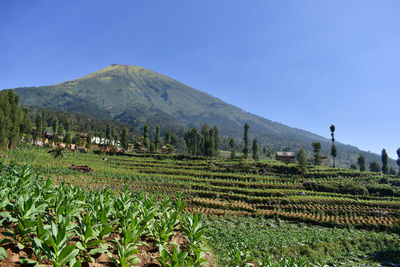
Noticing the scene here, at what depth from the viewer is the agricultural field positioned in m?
12.8

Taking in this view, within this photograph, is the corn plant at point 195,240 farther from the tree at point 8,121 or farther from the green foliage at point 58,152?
the tree at point 8,121

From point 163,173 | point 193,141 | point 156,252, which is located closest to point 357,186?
point 163,173

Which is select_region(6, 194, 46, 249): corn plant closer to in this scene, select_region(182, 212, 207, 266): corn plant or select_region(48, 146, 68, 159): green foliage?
select_region(182, 212, 207, 266): corn plant

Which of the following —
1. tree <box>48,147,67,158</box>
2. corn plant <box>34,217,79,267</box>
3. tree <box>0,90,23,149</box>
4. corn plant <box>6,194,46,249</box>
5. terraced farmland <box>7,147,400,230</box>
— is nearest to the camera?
corn plant <box>34,217,79,267</box>

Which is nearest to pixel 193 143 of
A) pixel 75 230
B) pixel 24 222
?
pixel 75 230

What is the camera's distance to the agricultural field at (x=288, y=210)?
42.0 ft

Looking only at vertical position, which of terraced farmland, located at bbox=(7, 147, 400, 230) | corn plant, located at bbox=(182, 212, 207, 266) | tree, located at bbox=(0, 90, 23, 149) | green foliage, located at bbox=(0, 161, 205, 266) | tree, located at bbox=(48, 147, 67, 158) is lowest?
terraced farmland, located at bbox=(7, 147, 400, 230)

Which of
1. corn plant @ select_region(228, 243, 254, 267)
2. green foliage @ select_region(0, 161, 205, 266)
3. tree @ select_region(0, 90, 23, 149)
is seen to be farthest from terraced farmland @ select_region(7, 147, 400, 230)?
green foliage @ select_region(0, 161, 205, 266)

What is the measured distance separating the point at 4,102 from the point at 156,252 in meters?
63.5

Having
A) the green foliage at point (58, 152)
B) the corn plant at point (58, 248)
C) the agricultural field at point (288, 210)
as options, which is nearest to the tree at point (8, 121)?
the agricultural field at point (288, 210)

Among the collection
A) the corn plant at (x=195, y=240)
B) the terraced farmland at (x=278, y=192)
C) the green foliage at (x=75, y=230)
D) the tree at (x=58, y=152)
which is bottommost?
the terraced farmland at (x=278, y=192)

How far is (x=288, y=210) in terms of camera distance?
29688 mm

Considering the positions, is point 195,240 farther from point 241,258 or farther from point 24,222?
point 24,222

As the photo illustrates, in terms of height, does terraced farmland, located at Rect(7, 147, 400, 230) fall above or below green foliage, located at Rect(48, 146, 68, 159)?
below
